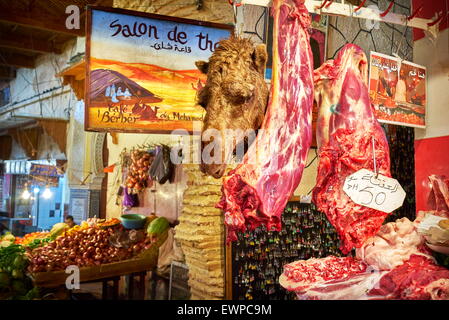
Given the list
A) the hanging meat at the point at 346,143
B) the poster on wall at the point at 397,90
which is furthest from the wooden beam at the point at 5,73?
the poster on wall at the point at 397,90

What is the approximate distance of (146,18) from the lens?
2051 mm

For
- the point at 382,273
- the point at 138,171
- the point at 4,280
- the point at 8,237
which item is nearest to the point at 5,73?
the point at 8,237

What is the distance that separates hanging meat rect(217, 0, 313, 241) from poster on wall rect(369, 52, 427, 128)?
617mm

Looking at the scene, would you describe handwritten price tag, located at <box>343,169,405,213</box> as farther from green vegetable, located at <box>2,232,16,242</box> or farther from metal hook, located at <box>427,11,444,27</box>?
green vegetable, located at <box>2,232,16,242</box>

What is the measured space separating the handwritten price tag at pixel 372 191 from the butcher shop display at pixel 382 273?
0.21 m

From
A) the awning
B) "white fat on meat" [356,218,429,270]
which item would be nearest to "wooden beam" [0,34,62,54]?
the awning

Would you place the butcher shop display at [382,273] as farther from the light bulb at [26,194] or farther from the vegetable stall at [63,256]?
the light bulb at [26,194]

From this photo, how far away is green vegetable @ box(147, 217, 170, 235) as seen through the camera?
253cm

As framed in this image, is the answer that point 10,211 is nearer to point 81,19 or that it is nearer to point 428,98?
point 81,19

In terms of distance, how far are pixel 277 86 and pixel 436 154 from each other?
49.6 inches

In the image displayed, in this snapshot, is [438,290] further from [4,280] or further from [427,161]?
[4,280]

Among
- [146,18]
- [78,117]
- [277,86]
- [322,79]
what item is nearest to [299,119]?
[277,86]

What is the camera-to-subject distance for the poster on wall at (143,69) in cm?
191

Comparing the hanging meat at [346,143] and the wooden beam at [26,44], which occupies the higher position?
the wooden beam at [26,44]
